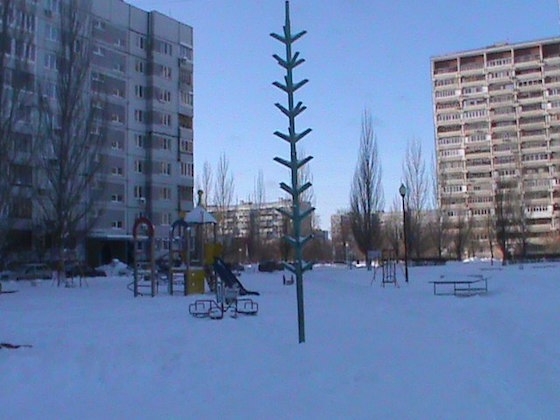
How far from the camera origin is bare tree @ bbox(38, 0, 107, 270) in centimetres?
3716

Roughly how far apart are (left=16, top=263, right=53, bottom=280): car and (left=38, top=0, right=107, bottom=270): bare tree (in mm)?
1687

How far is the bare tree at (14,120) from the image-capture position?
2108 cm

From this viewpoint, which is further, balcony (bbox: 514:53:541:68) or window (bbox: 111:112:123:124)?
balcony (bbox: 514:53:541:68)

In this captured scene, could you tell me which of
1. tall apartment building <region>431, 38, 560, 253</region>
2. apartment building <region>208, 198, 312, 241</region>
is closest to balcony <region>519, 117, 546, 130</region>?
tall apartment building <region>431, 38, 560, 253</region>

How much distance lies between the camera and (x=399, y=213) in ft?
245

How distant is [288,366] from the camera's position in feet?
27.9

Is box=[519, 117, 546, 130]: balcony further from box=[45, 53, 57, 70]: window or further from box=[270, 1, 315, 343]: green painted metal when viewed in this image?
box=[270, 1, 315, 343]: green painted metal

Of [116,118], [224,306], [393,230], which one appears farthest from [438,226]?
[224,306]

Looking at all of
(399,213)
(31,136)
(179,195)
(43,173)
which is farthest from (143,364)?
(399,213)

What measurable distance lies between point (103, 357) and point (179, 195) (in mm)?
52633

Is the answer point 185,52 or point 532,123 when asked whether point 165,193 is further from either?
point 532,123

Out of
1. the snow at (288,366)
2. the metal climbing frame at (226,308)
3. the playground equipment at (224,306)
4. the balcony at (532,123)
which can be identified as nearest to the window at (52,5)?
the playground equipment at (224,306)

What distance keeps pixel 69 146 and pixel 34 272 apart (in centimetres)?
787

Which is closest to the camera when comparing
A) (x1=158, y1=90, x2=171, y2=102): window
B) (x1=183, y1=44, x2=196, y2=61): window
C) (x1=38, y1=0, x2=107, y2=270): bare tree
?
(x1=38, y1=0, x2=107, y2=270): bare tree
